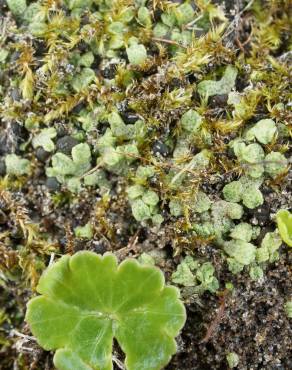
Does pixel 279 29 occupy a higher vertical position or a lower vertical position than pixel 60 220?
higher

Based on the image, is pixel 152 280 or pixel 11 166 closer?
pixel 152 280

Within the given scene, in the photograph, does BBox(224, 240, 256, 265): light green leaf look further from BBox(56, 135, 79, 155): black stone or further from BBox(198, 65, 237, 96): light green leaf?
BBox(56, 135, 79, 155): black stone

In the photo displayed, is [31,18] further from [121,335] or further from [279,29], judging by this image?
[121,335]

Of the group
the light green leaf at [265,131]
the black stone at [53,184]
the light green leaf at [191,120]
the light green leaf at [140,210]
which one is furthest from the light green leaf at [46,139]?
the light green leaf at [265,131]

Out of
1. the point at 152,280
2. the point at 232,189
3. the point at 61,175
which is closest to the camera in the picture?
the point at 152,280

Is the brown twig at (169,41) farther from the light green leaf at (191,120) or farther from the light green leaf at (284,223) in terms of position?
the light green leaf at (284,223)

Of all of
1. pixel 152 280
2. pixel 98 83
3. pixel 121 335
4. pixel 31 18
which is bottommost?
pixel 121 335

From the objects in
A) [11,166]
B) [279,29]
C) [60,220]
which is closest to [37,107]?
[11,166]

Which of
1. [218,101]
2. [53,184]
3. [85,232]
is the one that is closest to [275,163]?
[218,101]
